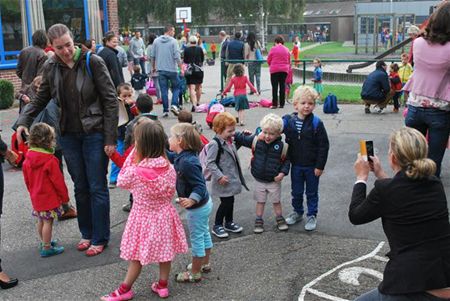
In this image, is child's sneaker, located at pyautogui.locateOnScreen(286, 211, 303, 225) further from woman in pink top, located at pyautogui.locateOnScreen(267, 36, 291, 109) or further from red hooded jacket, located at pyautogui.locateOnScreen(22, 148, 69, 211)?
woman in pink top, located at pyautogui.locateOnScreen(267, 36, 291, 109)

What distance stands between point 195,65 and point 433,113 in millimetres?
8623

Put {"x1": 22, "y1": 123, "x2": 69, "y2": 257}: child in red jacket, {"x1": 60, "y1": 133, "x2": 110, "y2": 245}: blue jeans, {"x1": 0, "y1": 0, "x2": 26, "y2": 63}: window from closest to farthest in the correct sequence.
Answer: {"x1": 60, "y1": 133, "x2": 110, "y2": 245}: blue jeans → {"x1": 22, "y1": 123, "x2": 69, "y2": 257}: child in red jacket → {"x1": 0, "y1": 0, "x2": 26, "y2": 63}: window

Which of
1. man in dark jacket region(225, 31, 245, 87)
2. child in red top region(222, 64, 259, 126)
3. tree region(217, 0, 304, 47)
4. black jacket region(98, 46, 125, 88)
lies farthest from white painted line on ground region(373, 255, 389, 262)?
tree region(217, 0, 304, 47)

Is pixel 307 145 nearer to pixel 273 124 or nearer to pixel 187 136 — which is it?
pixel 273 124

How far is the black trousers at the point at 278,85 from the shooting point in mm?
13414

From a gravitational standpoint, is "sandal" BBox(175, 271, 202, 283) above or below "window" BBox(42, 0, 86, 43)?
below

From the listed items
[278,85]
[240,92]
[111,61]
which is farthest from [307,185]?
[278,85]

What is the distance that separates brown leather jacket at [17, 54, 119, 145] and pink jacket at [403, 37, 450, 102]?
3.06 meters

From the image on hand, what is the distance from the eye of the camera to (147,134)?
4.03 metres

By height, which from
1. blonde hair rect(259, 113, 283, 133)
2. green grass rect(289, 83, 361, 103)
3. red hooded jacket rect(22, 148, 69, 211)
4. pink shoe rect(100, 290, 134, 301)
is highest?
blonde hair rect(259, 113, 283, 133)

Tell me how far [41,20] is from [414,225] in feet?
53.3

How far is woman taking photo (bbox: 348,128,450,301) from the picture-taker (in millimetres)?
2895

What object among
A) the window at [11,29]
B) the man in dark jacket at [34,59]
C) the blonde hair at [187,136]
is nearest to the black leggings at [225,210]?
the blonde hair at [187,136]

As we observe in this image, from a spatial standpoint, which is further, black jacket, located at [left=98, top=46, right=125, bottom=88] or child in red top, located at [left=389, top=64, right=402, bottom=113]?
child in red top, located at [left=389, top=64, right=402, bottom=113]
